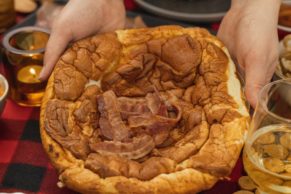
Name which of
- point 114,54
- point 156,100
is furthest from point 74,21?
point 156,100

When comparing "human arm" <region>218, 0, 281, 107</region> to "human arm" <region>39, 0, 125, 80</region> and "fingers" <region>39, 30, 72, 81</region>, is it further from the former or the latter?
"fingers" <region>39, 30, 72, 81</region>

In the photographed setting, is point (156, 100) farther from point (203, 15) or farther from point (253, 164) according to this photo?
point (203, 15)

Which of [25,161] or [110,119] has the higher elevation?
[110,119]

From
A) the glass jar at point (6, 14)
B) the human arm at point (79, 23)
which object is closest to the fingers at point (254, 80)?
the human arm at point (79, 23)

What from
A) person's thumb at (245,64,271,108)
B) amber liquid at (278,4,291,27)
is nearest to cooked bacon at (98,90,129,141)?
person's thumb at (245,64,271,108)

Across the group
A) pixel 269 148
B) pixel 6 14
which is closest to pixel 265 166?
pixel 269 148

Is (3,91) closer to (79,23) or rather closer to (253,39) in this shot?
(79,23)
